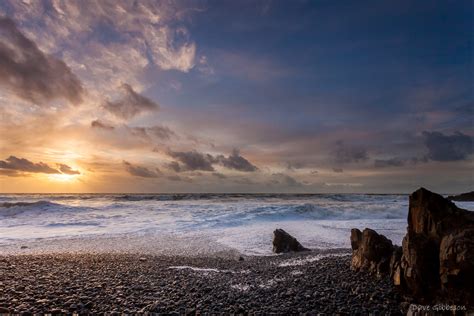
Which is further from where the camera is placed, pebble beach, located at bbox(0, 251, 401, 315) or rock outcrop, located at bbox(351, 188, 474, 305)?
pebble beach, located at bbox(0, 251, 401, 315)

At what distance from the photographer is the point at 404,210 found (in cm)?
3484

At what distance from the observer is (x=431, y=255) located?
591 centimetres

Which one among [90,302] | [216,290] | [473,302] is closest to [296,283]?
[216,290]

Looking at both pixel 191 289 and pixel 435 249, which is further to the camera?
pixel 191 289

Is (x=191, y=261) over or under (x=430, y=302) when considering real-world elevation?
under

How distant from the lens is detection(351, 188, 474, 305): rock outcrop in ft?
16.6

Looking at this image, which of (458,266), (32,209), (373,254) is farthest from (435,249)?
(32,209)

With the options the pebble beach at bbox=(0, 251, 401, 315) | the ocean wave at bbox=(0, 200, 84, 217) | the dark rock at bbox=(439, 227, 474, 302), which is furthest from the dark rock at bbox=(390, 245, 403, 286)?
the ocean wave at bbox=(0, 200, 84, 217)

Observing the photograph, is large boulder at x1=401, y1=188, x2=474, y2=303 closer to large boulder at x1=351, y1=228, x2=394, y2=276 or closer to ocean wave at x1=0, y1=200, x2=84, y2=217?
large boulder at x1=351, y1=228, x2=394, y2=276

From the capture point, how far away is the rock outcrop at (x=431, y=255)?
505 centimetres

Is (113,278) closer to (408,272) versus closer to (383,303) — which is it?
(383,303)

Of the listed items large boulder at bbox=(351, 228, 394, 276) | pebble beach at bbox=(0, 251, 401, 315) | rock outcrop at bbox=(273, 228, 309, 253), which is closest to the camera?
pebble beach at bbox=(0, 251, 401, 315)

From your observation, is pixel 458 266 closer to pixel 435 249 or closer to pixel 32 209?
pixel 435 249

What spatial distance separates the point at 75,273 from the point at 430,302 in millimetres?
8957
